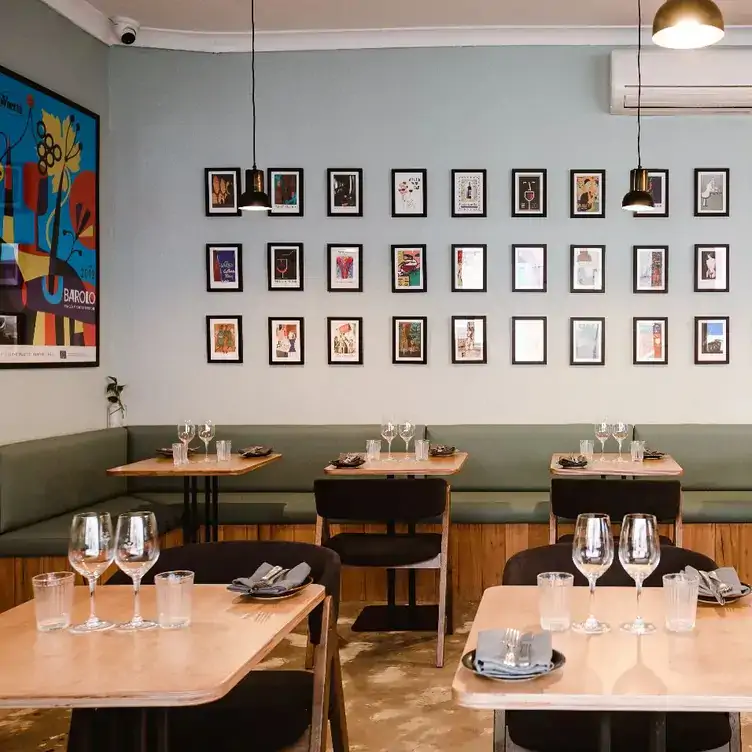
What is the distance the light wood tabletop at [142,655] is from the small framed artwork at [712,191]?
441 centimetres

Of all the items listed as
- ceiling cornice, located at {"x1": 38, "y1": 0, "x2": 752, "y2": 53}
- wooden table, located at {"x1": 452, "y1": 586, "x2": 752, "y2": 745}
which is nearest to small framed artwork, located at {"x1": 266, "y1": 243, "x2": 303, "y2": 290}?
ceiling cornice, located at {"x1": 38, "y1": 0, "x2": 752, "y2": 53}

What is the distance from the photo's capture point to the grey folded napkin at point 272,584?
204cm

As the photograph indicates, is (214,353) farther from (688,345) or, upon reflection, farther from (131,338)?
(688,345)

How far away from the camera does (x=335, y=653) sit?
7.76ft

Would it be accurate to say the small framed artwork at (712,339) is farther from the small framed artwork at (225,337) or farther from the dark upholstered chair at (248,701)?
the dark upholstered chair at (248,701)

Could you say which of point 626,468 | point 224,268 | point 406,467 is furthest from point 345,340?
point 626,468

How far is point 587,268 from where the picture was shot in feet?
18.7

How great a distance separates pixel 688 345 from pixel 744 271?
1.85 feet

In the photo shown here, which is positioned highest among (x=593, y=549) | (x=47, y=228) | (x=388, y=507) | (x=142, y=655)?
(x=47, y=228)

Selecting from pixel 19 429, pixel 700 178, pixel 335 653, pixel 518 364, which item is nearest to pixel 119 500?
pixel 19 429

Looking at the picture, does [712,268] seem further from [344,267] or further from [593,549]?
[593,549]

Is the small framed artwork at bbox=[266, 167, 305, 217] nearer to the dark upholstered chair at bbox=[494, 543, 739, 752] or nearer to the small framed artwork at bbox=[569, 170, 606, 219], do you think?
the small framed artwork at bbox=[569, 170, 606, 219]

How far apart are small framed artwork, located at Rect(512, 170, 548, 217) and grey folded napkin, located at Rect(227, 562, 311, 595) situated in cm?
398

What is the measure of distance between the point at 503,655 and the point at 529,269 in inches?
172
